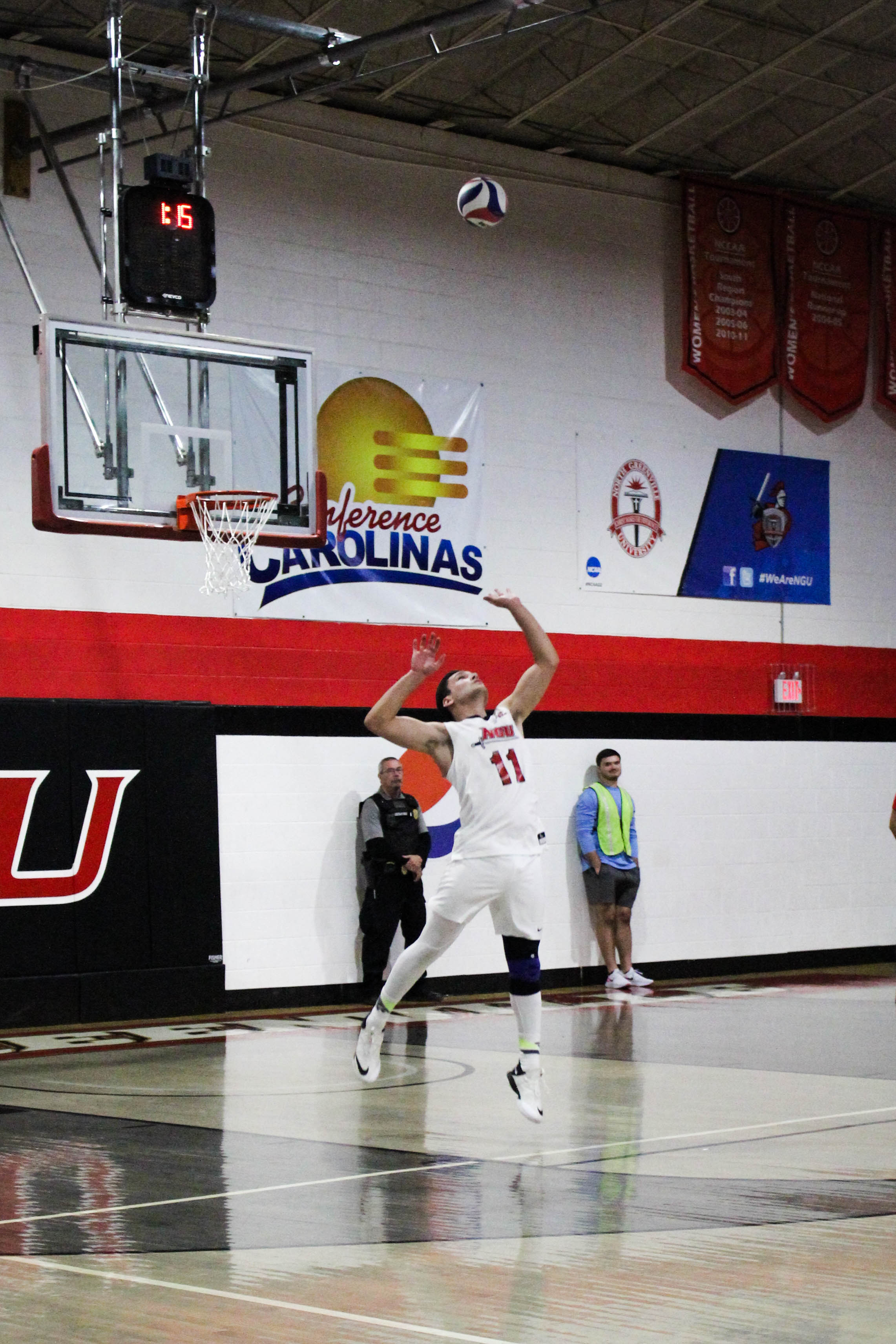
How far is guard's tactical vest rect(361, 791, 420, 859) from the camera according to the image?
14.6m

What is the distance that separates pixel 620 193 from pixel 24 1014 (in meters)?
10.0

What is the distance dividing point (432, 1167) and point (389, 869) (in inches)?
305

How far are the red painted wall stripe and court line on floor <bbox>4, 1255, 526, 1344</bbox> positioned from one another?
8.94 metres

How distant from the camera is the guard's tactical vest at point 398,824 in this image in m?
14.6

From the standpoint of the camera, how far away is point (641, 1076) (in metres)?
9.67

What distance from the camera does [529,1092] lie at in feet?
26.0

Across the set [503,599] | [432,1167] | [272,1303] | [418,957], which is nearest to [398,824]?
[418,957]

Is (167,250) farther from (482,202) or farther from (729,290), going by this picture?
(729,290)

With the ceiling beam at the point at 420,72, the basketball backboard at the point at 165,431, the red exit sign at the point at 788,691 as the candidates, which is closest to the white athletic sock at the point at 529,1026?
the basketball backboard at the point at 165,431

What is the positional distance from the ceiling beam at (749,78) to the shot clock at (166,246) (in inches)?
268

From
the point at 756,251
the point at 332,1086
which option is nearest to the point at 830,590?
the point at 756,251

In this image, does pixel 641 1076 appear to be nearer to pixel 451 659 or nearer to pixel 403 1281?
pixel 403 1281

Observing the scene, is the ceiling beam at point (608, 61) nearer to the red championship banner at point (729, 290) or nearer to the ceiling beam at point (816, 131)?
the ceiling beam at point (816, 131)

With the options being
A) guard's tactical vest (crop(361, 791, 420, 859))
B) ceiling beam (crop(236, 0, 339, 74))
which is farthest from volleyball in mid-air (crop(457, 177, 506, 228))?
guard's tactical vest (crop(361, 791, 420, 859))
